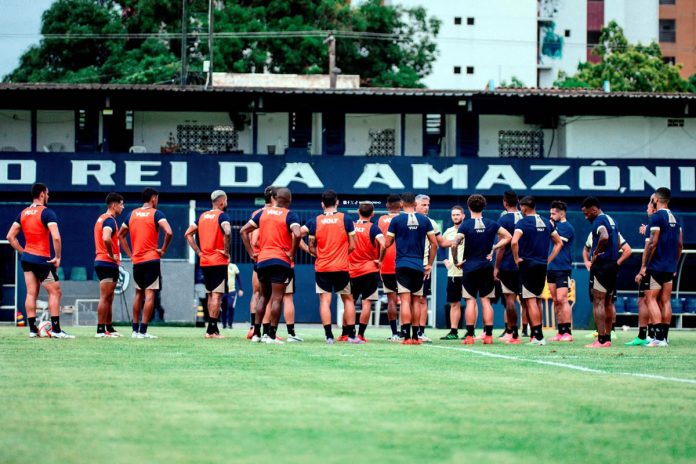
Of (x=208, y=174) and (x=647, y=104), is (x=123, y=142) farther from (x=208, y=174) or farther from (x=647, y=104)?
(x=647, y=104)

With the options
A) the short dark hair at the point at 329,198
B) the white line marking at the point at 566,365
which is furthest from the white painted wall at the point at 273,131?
the white line marking at the point at 566,365

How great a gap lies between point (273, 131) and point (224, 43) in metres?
14.1

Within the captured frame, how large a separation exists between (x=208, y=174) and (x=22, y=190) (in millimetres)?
5547

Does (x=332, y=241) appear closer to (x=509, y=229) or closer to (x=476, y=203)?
(x=476, y=203)

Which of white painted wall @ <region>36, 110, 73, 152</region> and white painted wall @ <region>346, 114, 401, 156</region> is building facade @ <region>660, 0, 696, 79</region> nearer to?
white painted wall @ <region>346, 114, 401, 156</region>

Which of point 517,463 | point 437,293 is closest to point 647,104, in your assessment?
point 437,293

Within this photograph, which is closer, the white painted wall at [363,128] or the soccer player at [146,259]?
the soccer player at [146,259]

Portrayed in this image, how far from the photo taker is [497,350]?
16422 mm

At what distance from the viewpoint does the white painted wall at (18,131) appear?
131ft

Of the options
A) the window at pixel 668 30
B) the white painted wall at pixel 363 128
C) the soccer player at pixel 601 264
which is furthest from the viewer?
the window at pixel 668 30

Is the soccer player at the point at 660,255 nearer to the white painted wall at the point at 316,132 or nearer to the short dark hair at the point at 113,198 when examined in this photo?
the short dark hair at the point at 113,198

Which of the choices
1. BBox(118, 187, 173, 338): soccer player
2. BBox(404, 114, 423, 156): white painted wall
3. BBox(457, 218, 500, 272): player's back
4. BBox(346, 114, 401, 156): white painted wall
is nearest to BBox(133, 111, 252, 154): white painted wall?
BBox(346, 114, 401, 156): white painted wall

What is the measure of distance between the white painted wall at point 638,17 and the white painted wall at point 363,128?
174ft

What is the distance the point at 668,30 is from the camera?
93.0m
